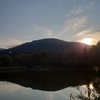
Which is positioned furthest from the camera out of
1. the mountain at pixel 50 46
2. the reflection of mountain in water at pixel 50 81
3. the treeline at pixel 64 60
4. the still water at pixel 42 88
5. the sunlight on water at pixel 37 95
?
the mountain at pixel 50 46

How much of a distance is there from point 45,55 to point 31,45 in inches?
3994

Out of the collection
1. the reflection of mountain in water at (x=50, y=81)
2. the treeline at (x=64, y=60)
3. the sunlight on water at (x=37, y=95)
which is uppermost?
the treeline at (x=64, y=60)

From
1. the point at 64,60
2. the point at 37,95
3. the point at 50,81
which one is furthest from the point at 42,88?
the point at 64,60

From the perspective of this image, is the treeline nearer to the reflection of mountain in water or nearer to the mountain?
the reflection of mountain in water

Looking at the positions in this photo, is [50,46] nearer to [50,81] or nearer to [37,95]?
[50,81]

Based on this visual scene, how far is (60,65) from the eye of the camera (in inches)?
2388

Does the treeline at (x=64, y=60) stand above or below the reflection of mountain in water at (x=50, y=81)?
above

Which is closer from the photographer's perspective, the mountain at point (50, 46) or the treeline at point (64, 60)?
the treeline at point (64, 60)

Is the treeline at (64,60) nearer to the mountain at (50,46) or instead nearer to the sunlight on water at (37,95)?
the sunlight on water at (37,95)

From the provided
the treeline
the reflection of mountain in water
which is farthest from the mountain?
the reflection of mountain in water

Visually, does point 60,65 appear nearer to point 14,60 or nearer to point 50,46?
point 14,60

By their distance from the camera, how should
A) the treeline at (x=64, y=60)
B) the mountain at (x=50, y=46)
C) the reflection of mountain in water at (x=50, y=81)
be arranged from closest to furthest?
the reflection of mountain in water at (x=50, y=81) < the treeline at (x=64, y=60) < the mountain at (x=50, y=46)

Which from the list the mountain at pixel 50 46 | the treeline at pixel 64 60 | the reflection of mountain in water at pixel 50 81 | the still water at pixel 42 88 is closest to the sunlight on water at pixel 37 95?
the still water at pixel 42 88

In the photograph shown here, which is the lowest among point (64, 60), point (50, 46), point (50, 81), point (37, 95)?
point (37, 95)
